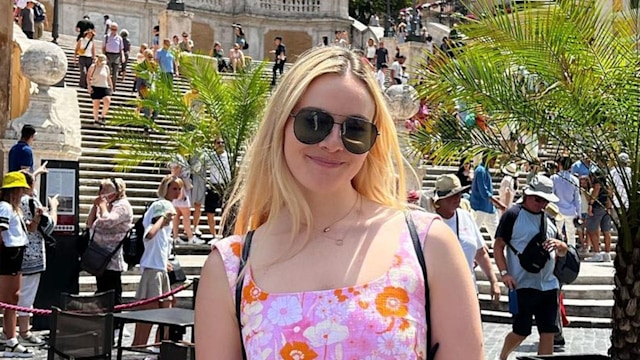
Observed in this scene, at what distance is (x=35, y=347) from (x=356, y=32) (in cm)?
3593

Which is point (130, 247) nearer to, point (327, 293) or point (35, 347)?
point (35, 347)

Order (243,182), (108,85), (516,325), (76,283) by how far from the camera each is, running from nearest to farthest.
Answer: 1. (243,182)
2. (516,325)
3. (76,283)
4. (108,85)

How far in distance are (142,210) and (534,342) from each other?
24.5 feet

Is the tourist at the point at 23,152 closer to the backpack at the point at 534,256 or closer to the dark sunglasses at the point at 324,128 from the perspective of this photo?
the backpack at the point at 534,256

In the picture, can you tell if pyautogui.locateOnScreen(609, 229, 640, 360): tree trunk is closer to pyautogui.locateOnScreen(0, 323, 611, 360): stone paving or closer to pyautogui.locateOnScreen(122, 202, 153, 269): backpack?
pyautogui.locateOnScreen(0, 323, 611, 360): stone paving

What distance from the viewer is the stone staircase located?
1232 cm

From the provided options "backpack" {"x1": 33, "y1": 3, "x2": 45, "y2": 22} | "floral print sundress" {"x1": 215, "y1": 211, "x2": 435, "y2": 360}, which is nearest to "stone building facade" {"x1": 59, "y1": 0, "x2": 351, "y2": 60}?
"backpack" {"x1": 33, "y1": 3, "x2": 45, "y2": 22}

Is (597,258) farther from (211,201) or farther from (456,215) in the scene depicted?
(456,215)

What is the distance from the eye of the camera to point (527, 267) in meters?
8.16

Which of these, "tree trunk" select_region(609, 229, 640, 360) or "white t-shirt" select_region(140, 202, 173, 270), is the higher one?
"white t-shirt" select_region(140, 202, 173, 270)

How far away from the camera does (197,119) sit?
1550 cm

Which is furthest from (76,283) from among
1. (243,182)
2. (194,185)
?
(243,182)

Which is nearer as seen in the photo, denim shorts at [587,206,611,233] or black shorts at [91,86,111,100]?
denim shorts at [587,206,611,233]

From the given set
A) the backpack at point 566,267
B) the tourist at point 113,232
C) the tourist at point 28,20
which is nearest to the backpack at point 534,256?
the backpack at point 566,267
